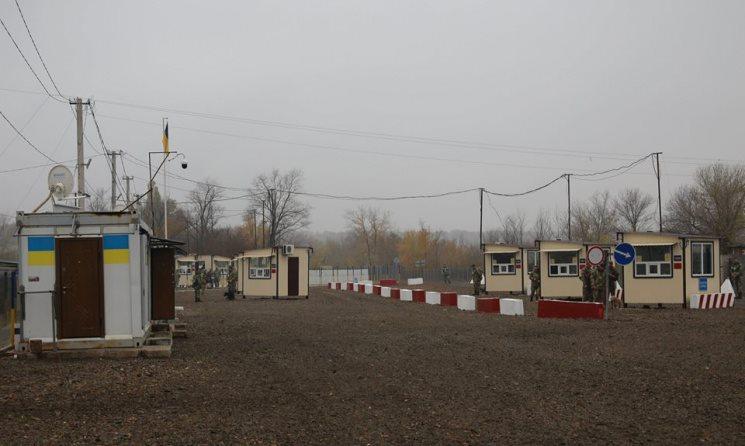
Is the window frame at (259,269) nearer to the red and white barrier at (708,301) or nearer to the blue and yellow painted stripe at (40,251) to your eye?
the red and white barrier at (708,301)

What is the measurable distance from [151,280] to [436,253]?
84.6 meters

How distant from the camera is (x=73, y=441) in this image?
7047 mm

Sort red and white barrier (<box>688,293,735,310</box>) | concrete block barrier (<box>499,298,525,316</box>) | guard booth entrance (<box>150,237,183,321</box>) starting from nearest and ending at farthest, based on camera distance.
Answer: guard booth entrance (<box>150,237,183,321</box>)
concrete block barrier (<box>499,298,525,316</box>)
red and white barrier (<box>688,293,735,310</box>)

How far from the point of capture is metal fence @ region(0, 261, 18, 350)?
52.0 feet

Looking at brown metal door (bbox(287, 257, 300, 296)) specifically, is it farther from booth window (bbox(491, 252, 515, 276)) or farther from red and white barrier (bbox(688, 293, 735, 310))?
red and white barrier (bbox(688, 293, 735, 310))

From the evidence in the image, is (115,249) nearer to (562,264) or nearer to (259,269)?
(562,264)

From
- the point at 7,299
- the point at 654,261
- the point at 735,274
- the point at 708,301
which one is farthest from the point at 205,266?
the point at 7,299

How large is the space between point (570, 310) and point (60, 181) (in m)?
13.8

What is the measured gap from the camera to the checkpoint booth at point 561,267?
30.3m

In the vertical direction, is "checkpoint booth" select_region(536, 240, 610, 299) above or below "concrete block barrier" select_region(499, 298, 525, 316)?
above

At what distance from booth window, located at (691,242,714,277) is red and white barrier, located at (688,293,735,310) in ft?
2.71

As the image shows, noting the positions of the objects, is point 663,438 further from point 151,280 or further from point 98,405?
point 151,280

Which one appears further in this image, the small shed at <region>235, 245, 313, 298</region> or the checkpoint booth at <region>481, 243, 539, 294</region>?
the checkpoint booth at <region>481, 243, 539, 294</region>

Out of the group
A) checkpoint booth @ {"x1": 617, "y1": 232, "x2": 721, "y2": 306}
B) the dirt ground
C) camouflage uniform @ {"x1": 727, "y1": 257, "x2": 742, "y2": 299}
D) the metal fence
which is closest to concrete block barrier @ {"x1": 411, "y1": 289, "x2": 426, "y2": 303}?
checkpoint booth @ {"x1": 617, "y1": 232, "x2": 721, "y2": 306}
